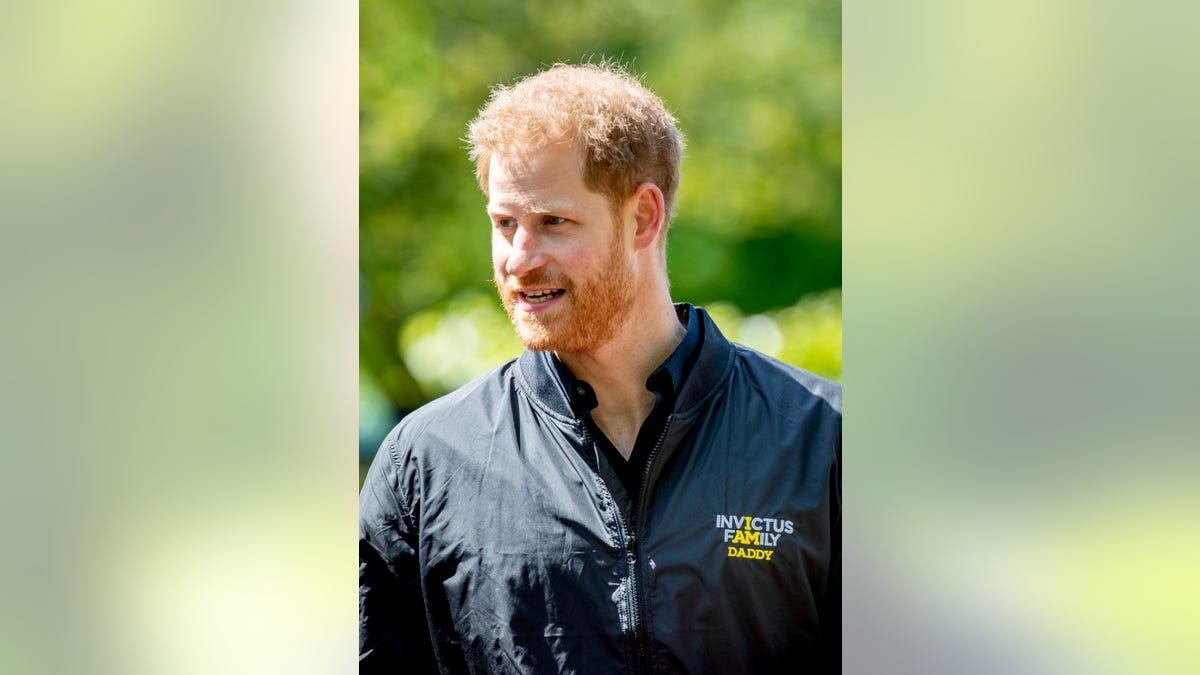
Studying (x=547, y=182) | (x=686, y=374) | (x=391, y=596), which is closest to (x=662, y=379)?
(x=686, y=374)

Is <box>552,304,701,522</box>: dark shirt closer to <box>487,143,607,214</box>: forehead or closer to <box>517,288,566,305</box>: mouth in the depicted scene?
<box>517,288,566,305</box>: mouth

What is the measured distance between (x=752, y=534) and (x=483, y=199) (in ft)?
2.71

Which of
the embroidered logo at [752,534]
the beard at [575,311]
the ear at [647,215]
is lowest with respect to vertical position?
the embroidered logo at [752,534]

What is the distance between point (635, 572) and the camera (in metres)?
2.04

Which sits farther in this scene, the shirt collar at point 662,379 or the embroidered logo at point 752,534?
the shirt collar at point 662,379

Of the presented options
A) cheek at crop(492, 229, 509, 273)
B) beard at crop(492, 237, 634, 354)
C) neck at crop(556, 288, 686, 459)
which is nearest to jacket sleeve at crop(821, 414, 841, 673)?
neck at crop(556, 288, 686, 459)

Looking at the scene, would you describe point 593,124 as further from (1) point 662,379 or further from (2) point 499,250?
(1) point 662,379

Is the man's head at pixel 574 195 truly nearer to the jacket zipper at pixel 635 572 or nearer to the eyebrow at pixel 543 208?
the eyebrow at pixel 543 208

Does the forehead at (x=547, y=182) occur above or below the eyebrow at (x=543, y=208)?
above

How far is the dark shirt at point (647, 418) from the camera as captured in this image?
2086 millimetres

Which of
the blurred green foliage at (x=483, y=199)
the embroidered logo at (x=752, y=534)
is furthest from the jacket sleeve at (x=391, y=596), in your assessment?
the embroidered logo at (x=752, y=534)
